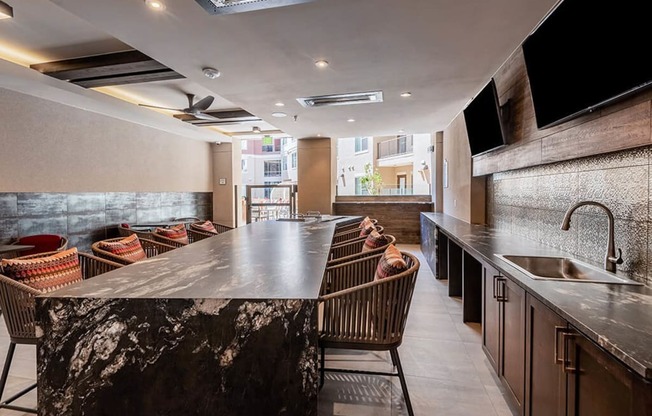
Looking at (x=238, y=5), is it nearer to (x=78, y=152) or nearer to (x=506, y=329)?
(x=506, y=329)

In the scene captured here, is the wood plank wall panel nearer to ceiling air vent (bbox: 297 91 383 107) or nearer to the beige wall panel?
ceiling air vent (bbox: 297 91 383 107)

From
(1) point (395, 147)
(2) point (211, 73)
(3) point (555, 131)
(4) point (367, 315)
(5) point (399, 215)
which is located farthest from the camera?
(1) point (395, 147)

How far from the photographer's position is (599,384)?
1052 millimetres

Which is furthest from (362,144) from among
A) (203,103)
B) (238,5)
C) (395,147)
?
(238,5)

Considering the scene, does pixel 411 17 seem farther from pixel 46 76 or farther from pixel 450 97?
pixel 46 76

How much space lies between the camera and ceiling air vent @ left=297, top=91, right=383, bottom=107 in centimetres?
411

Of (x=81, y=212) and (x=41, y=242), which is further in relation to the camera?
(x=81, y=212)

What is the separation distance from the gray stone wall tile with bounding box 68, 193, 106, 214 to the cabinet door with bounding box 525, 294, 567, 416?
21.1ft

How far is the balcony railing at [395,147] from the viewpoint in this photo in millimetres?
14922

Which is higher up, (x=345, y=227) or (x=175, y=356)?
(x=345, y=227)

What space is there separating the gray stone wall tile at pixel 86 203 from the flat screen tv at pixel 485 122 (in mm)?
6154

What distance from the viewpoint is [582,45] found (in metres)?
1.76

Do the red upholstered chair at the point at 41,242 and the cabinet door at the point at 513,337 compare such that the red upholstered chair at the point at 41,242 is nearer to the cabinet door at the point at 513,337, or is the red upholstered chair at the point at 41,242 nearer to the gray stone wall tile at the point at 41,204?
the gray stone wall tile at the point at 41,204

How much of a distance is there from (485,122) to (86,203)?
629 centimetres
